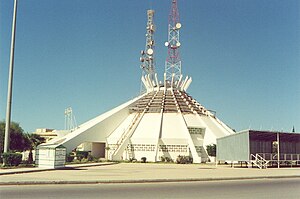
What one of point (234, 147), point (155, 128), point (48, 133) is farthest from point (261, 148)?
point (48, 133)

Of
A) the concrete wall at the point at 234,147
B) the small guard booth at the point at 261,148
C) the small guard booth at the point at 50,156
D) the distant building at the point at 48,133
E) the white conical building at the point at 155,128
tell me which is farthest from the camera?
the distant building at the point at 48,133

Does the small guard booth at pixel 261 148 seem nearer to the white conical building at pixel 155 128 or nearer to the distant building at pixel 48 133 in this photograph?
the white conical building at pixel 155 128

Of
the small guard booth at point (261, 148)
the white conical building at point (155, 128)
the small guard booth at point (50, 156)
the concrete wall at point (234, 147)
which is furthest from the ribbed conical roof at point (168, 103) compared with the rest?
the small guard booth at point (50, 156)

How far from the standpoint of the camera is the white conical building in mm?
53562

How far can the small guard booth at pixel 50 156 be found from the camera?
91.9 ft

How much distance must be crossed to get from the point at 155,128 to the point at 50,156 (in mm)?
30008

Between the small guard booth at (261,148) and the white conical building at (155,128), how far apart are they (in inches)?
411

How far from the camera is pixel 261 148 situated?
40062 mm

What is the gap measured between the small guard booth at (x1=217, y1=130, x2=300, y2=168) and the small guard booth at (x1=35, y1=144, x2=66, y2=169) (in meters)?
20.0

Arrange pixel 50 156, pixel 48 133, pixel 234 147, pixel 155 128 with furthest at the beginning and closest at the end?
pixel 48 133, pixel 155 128, pixel 234 147, pixel 50 156

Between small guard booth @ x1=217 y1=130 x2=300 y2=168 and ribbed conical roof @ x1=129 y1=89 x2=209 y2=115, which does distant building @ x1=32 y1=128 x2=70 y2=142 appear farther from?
small guard booth @ x1=217 y1=130 x2=300 y2=168

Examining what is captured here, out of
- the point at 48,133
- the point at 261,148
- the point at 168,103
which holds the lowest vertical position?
the point at 261,148

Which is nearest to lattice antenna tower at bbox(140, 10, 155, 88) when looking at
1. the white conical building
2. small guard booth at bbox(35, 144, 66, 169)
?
the white conical building

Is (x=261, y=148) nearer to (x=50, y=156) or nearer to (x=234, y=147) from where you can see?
(x=234, y=147)
